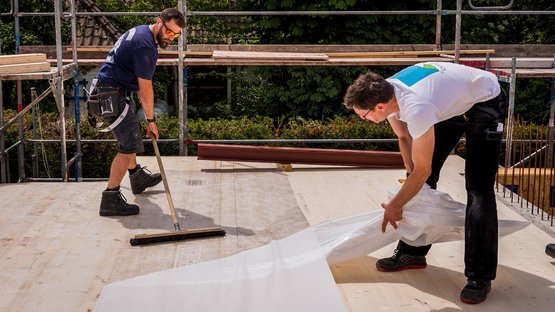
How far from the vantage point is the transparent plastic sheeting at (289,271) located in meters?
4.25

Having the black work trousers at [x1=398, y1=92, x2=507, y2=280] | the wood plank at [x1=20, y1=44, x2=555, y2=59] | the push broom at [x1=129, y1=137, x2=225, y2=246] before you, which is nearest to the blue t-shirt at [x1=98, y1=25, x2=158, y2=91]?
the push broom at [x1=129, y1=137, x2=225, y2=246]

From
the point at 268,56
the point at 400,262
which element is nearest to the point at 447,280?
the point at 400,262

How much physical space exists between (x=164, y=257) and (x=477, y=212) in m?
1.95

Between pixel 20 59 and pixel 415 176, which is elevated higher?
pixel 20 59

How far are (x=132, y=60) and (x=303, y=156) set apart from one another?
2299 millimetres

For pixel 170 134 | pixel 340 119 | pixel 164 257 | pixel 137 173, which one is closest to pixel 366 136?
pixel 340 119

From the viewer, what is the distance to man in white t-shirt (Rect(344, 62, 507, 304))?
4.31 meters

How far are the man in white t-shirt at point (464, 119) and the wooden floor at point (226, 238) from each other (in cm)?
31

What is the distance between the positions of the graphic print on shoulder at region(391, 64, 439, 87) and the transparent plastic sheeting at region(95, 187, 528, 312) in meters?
0.67

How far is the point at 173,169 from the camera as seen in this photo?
8.09 m

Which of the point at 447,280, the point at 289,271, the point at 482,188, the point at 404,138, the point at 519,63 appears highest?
the point at 519,63

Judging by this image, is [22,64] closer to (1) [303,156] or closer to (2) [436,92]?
(1) [303,156]

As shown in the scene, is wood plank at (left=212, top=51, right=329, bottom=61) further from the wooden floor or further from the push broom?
the push broom

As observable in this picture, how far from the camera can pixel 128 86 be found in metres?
6.46
